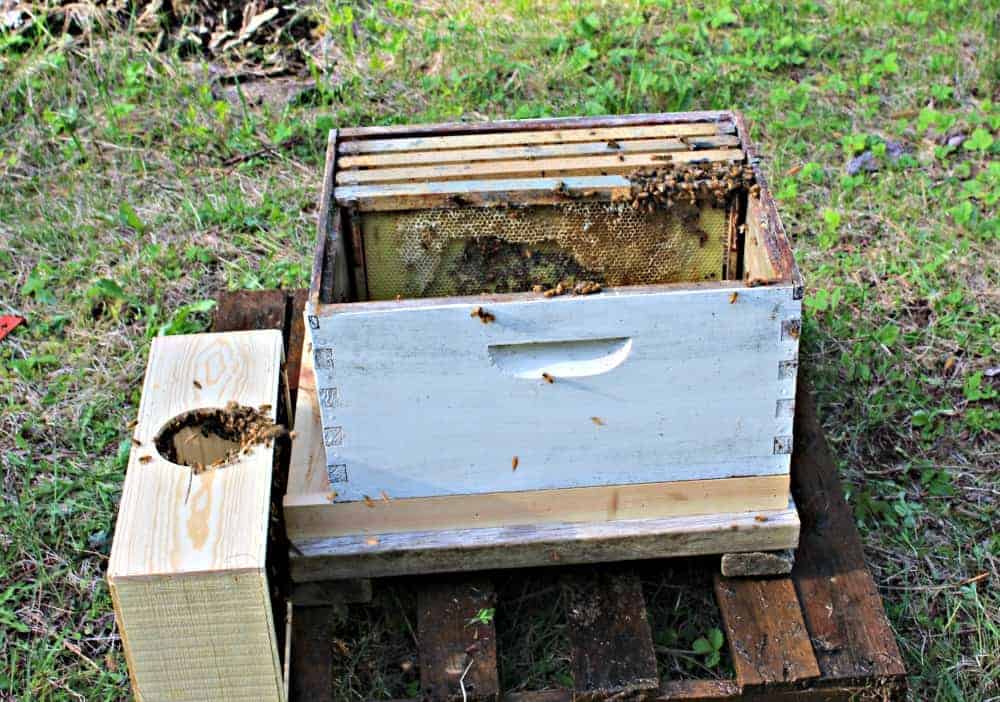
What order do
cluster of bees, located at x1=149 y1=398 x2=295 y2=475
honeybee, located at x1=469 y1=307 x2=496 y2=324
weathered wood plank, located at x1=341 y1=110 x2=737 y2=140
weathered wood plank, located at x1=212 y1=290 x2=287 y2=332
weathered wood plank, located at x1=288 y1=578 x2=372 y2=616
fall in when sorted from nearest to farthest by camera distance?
1. honeybee, located at x1=469 y1=307 x2=496 y2=324
2. cluster of bees, located at x1=149 y1=398 x2=295 y2=475
3. weathered wood plank, located at x1=288 y1=578 x2=372 y2=616
4. weathered wood plank, located at x1=341 y1=110 x2=737 y2=140
5. weathered wood plank, located at x1=212 y1=290 x2=287 y2=332

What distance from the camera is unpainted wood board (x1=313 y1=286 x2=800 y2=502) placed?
228 centimetres

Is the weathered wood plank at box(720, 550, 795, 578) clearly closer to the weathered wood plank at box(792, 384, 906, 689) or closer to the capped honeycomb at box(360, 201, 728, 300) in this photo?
the weathered wood plank at box(792, 384, 906, 689)

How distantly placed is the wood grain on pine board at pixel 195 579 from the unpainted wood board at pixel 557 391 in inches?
11.4

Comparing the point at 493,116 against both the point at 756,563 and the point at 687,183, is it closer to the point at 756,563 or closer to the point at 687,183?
the point at 687,183

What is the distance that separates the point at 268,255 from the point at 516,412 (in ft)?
6.23

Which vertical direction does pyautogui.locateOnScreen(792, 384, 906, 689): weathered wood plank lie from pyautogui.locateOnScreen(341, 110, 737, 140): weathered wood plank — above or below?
below

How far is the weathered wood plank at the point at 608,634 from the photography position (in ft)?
7.93

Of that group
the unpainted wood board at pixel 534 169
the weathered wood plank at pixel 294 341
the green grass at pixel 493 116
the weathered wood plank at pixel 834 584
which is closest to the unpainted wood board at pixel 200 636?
the green grass at pixel 493 116

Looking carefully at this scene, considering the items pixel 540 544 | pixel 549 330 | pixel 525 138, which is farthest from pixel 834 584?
pixel 525 138

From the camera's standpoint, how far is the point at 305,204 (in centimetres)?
423

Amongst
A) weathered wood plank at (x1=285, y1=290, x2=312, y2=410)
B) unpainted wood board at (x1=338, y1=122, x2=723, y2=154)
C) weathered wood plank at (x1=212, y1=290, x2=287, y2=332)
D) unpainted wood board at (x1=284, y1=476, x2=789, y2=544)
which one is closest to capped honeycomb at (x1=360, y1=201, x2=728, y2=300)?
unpainted wood board at (x1=338, y1=122, x2=723, y2=154)

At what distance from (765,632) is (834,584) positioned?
24cm

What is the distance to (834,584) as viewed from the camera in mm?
2611

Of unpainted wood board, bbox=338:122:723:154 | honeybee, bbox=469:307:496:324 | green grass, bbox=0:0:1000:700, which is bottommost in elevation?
green grass, bbox=0:0:1000:700
